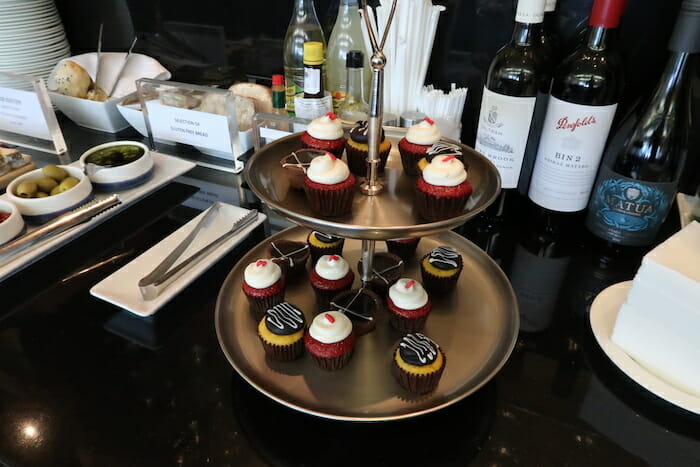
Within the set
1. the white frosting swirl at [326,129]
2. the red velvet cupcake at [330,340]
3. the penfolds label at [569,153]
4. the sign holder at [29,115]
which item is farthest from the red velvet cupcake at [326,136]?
the sign holder at [29,115]

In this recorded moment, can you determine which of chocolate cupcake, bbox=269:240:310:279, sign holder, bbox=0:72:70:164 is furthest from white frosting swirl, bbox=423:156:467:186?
sign holder, bbox=0:72:70:164

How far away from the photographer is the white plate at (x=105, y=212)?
2.41ft

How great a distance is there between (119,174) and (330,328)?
1.90ft

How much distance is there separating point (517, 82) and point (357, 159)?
28 centimetres

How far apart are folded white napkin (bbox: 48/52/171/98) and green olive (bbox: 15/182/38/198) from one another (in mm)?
499

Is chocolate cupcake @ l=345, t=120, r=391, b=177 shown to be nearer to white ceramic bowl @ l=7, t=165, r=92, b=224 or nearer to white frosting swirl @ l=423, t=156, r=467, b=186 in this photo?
white frosting swirl @ l=423, t=156, r=467, b=186

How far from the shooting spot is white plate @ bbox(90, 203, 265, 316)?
2.16ft

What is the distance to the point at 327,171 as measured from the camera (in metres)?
0.52

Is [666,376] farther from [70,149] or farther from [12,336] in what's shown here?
[70,149]

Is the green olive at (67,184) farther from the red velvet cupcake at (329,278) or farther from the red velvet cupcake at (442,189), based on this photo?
the red velvet cupcake at (442,189)

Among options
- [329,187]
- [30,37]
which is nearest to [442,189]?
[329,187]

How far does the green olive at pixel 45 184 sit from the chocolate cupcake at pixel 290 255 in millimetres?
423

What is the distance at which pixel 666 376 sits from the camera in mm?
553

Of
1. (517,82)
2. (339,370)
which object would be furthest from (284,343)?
(517,82)
